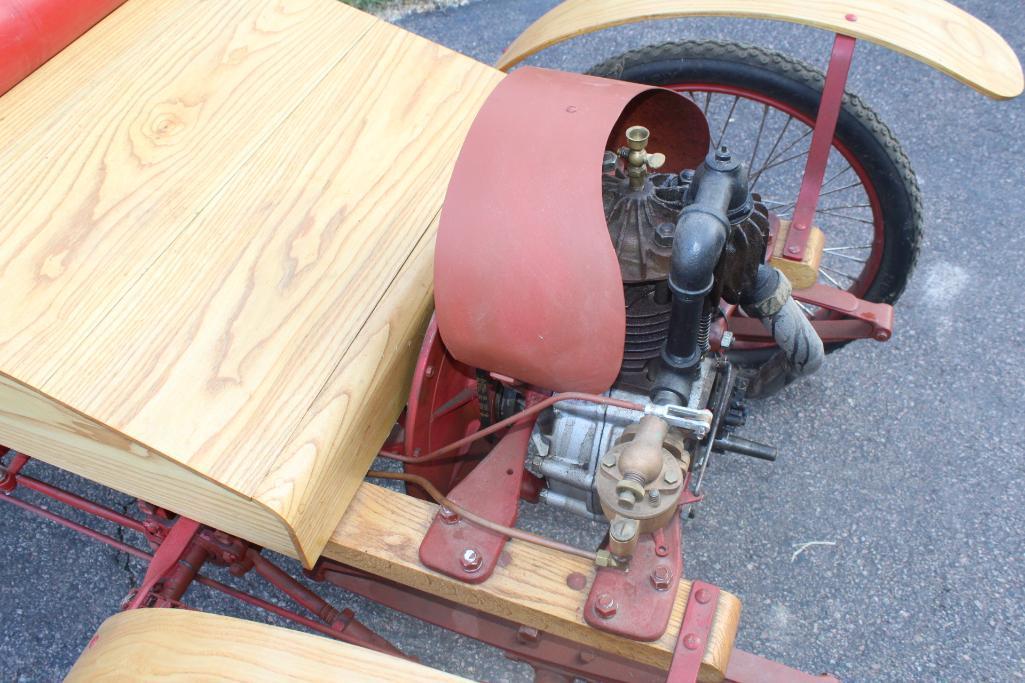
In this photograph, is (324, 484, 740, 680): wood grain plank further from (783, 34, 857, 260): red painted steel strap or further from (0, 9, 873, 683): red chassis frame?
(783, 34, 857, 260): red painted steel strap

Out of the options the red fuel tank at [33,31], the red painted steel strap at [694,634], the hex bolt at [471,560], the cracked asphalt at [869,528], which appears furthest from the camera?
the cracked asphalt at [869,528]

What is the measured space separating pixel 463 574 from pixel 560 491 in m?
0.34

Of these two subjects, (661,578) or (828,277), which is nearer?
(661,578)

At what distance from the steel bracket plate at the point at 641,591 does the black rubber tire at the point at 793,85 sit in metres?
1.09

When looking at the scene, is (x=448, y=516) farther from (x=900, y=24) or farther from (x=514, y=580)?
(x=900, y=24)

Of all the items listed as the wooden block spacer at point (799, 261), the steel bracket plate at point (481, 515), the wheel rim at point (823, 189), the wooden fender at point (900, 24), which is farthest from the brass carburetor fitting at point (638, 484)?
the wheel rim at point (823, 189)

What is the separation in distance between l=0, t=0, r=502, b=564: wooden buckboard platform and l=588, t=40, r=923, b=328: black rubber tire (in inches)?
15.7

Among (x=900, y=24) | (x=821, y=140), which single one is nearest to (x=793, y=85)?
(x=821, y=140)

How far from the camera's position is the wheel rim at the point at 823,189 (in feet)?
8.34

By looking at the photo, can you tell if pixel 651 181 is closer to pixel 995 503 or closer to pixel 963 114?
pixel 995 503

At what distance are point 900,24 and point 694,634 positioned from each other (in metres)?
1.27

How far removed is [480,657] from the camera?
7.41ft

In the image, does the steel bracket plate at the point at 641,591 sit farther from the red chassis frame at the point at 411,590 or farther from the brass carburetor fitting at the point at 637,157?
the brass carburetor fitting at the point at 637,157

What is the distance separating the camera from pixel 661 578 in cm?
148
